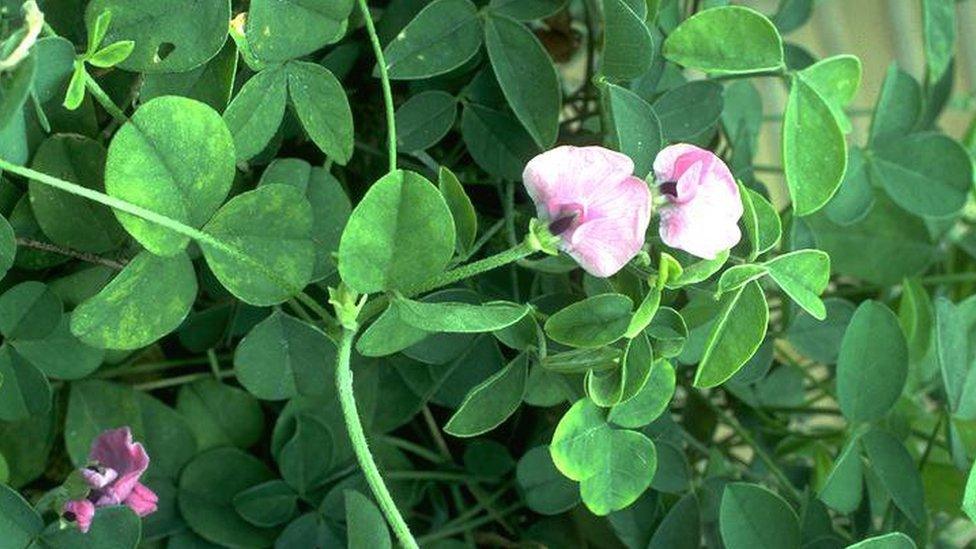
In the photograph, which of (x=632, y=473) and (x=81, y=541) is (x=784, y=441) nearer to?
(x=632, y=473)

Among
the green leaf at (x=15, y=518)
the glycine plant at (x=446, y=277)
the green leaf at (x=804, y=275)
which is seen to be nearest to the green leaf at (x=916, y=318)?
the glycine plant at (x=446, y=277)

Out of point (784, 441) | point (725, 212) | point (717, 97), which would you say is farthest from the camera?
point (784, 441)

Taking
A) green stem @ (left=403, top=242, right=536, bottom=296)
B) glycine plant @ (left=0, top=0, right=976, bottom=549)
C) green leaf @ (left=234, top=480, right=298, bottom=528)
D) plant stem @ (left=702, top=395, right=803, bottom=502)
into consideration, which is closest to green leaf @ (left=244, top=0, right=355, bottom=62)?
glycine plant @ (left=0, top=0, right=976, bottom=549)

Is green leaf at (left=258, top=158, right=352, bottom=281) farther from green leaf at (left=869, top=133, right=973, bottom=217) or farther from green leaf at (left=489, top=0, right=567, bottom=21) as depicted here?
green leaf at (left=869, top=133, right=973, bottom=217)

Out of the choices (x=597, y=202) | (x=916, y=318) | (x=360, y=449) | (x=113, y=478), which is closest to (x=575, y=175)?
(x=597, y=202)

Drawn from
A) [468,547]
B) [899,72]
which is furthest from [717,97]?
[468,547]

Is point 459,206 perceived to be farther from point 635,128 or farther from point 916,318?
point 916,318
